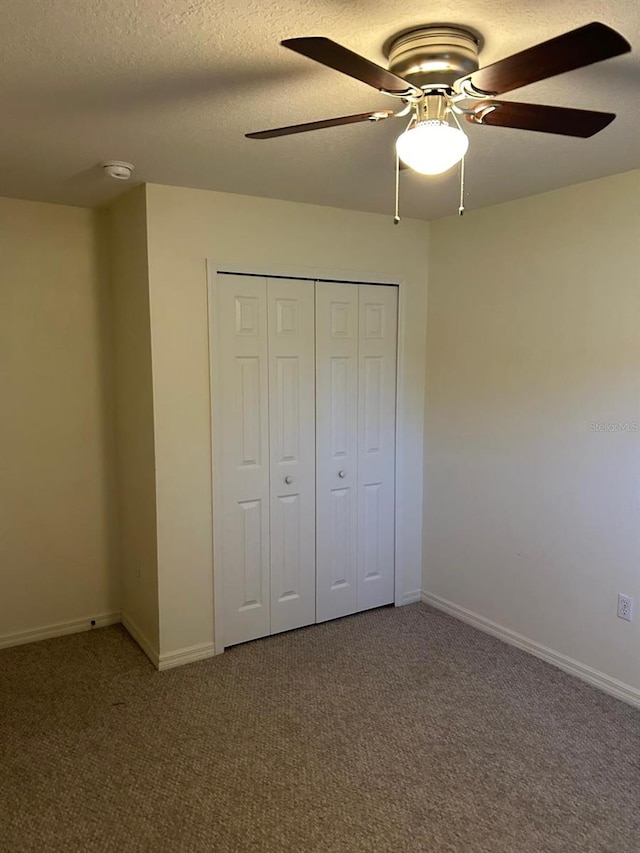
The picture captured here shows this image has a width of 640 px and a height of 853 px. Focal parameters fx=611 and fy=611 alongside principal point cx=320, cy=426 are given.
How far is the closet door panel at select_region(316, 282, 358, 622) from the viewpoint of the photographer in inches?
136

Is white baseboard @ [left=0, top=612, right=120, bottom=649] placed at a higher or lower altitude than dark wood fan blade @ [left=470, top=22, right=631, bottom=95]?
lower

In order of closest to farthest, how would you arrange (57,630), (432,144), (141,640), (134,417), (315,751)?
(432,144), (315,751), (134,417), (141,640), (57,630)

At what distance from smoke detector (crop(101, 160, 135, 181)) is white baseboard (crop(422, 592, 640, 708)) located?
2.94 metres

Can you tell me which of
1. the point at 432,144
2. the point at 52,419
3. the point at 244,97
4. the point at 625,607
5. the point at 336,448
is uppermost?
the point at 244,97

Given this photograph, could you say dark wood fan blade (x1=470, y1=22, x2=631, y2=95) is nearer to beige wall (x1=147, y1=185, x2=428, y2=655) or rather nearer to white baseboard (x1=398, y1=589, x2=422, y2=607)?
beige wall (x1=147, y1=185, x2=428, y2=655)

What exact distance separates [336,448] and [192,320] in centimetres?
112

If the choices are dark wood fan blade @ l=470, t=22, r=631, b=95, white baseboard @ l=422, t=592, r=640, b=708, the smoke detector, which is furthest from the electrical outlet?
the smoke detector

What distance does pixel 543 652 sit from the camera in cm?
320

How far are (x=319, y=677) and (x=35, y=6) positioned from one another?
282 centimetres

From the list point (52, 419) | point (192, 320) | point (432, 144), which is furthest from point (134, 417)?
point (432, 144)

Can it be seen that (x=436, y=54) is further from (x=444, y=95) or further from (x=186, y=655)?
(x=186, y=655)

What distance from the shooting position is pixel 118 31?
4.84ft

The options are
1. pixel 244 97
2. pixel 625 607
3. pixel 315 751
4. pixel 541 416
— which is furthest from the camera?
pixel 541 416

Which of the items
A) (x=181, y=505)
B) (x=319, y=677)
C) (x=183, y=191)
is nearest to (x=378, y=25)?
(x=183, y=191)
